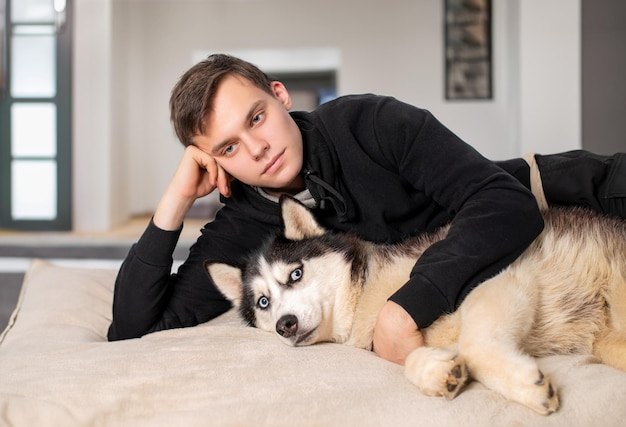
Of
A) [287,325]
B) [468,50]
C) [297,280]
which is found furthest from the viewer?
[468,50]

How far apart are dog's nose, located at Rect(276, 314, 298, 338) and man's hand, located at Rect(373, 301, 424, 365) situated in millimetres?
212

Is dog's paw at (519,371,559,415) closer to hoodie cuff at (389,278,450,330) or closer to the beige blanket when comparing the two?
the beige blanket

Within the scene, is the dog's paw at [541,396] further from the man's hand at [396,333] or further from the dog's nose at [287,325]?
the dog's nose at [287,325]

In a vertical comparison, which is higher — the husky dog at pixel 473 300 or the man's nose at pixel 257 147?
the man's nose at pixel 257 147

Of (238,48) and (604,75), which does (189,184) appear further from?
(238,48)

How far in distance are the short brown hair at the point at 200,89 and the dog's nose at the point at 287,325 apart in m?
0.59

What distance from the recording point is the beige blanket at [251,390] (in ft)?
3.81

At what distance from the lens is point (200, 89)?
1733 mm

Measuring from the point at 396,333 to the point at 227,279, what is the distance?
0.69m

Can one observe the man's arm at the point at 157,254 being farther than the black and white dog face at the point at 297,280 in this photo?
Yes

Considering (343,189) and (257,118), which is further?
(343,189)

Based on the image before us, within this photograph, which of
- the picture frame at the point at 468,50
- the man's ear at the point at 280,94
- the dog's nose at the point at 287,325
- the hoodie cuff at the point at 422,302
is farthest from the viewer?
the picture frame at the point at 468,50

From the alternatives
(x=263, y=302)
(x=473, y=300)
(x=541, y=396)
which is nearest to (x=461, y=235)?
(x=473, y=300)

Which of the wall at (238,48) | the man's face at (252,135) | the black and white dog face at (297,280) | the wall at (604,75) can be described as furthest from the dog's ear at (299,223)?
the wall at (238,48)
